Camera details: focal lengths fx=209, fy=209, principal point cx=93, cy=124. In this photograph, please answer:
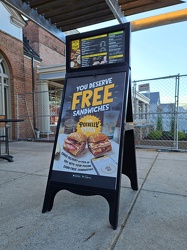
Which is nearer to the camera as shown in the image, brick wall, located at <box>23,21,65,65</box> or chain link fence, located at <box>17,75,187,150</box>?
chain link fence, located at <box>17,75,187,150</box>

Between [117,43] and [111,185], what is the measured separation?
1.51m

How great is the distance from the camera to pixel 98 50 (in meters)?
2.39

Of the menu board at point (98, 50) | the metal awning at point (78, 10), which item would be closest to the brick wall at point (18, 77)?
the metal awning at point (78, 10)

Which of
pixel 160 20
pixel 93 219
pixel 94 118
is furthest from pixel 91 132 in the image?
pixel 160 20

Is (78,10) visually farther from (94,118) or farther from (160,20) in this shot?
(94,118)

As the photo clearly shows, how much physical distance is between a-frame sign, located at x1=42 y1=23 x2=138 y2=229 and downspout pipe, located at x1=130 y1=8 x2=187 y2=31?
42 cm

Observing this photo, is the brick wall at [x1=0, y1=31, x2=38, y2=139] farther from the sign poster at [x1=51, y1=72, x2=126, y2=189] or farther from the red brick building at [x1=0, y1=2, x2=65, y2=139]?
the sign poster at [x1=51, y1=72, x2=126, y2=189]

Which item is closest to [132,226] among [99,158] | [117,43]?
[99,158]

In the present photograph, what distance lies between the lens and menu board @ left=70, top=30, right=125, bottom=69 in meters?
2.30

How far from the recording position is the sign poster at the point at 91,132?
212 cm

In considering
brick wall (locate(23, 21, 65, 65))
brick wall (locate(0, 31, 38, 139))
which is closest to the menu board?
brick wall (locate(0, 31, 38, 139))

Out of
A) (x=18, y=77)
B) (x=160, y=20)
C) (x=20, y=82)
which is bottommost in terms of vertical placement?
(x=160, y=20)

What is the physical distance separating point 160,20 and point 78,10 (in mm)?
949

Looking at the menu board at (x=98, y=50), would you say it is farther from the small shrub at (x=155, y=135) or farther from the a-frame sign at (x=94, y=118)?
the small shrub at (x=155, y=135)
